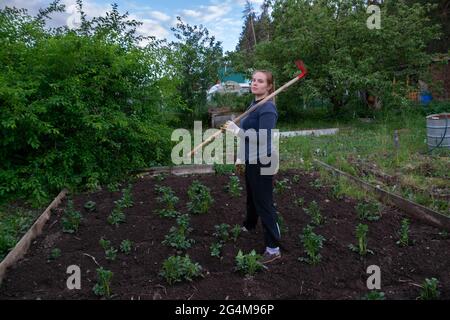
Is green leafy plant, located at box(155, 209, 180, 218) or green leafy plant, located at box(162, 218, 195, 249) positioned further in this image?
green leafy plant, located at box(155, 209, 180, 218)

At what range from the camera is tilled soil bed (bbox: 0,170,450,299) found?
2.95 meters

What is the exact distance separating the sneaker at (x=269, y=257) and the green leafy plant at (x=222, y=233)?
474 mm

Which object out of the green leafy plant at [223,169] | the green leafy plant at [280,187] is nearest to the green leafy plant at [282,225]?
the green leafy plant at [280,187]

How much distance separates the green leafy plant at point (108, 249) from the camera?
11.2ft

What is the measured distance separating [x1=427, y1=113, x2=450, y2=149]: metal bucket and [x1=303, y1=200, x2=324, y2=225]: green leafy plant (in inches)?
174

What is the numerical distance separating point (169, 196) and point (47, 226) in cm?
134

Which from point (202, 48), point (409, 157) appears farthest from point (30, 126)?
point (202, 48)

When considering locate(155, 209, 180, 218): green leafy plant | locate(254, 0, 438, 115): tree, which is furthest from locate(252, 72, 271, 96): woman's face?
locate(254, 0, 438, 115): tree

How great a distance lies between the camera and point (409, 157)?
7.06 meters

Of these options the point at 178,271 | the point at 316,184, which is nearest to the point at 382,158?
the point at 316,184

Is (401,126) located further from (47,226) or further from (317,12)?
(47,226)

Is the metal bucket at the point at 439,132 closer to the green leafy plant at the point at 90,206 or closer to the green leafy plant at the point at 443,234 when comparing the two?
the green leafy plant at the point at 443,234

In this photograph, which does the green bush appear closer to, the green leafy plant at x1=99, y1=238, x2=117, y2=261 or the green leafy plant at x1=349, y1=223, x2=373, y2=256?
the green leafy plant at x1=99, y1=238, x2=117, y2=261

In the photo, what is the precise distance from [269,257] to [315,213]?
1.13 meters
